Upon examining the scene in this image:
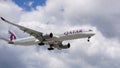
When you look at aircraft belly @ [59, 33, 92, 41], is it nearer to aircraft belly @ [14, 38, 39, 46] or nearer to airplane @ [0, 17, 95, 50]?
airplane @ [0, 17, 95, 50]

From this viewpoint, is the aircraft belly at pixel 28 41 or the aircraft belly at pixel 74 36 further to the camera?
the aircraft belly at pixel 28 41

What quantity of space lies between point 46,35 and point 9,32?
3202 centimetres

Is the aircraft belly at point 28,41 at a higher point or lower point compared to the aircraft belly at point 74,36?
lower

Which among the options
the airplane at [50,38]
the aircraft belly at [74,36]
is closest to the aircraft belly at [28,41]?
the airplane at [50,38]

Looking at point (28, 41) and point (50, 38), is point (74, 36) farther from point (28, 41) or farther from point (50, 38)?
point (28, 41)

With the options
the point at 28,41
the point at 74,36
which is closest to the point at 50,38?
the point at 74,36

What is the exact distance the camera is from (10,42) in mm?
160125

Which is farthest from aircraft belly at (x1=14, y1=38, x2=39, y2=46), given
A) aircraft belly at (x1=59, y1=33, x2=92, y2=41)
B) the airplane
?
aircraft belly at (x1=59, y1=33, x2=92, y2=41)

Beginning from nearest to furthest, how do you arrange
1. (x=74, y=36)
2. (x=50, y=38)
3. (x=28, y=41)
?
(x=74, y=36), (x=50, y=38), (x=28, y=41)

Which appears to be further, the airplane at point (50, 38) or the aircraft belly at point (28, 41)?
the aircraft belly at point (28, 41)

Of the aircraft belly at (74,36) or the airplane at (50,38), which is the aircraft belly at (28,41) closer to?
the airplane at (50,38)

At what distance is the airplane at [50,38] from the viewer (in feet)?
454

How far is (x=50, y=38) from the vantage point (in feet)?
469

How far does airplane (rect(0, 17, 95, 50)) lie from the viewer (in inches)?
5453
